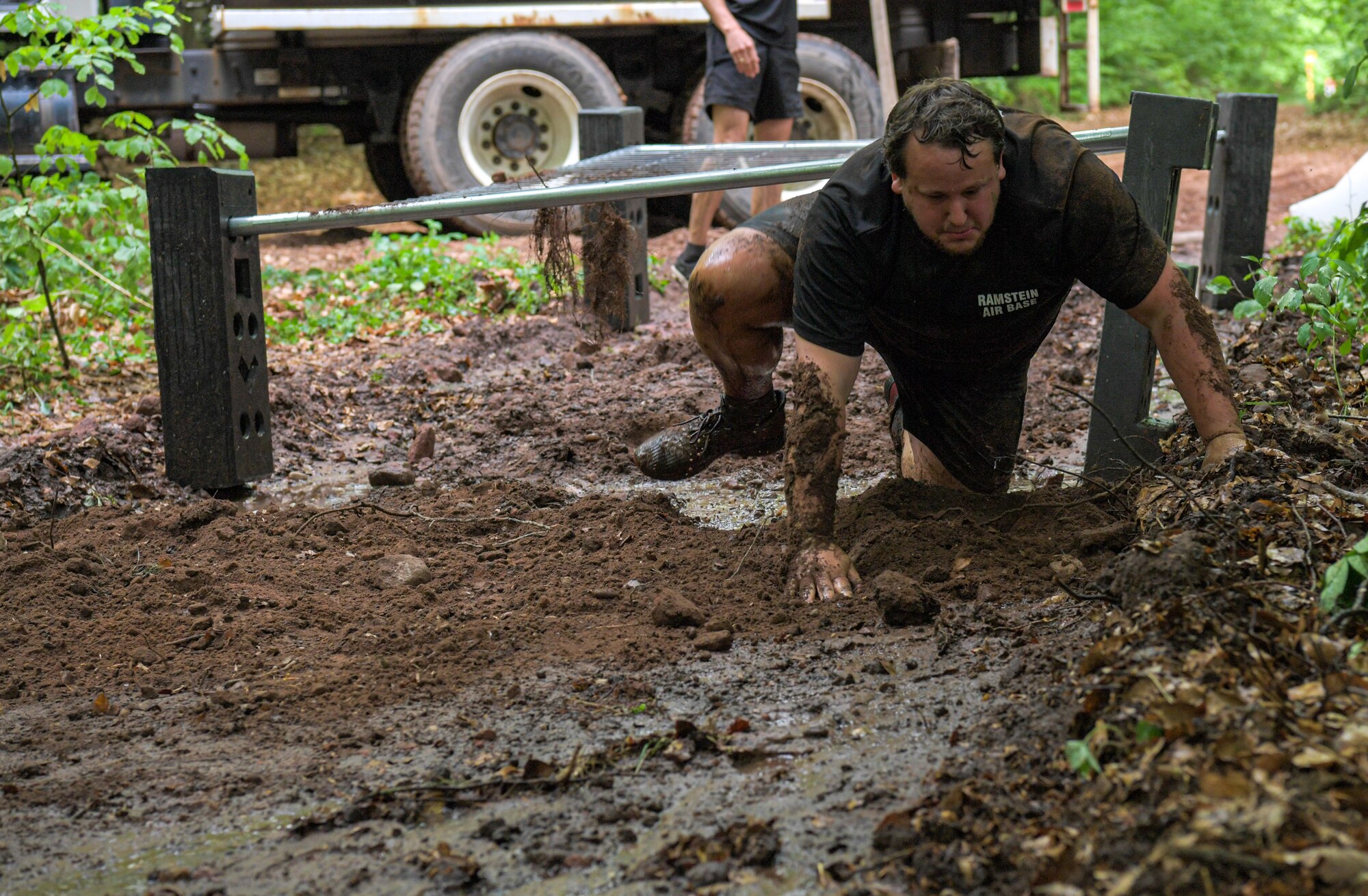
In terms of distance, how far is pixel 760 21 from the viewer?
244 inches

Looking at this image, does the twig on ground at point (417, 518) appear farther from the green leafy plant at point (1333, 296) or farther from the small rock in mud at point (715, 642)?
the green leafy plant at point (1333, 296)

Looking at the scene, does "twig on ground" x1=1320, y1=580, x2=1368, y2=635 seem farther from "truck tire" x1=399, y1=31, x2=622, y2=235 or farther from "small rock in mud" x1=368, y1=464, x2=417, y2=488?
"truck tire" x1=399, y1=31, x2=622, y2=235

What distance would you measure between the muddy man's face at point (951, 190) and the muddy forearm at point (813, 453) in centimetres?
41

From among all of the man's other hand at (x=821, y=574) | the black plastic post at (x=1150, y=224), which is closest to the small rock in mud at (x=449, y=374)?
the black plastic post at (x=1150, y=224)

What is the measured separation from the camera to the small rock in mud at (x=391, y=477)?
4188 millimetres

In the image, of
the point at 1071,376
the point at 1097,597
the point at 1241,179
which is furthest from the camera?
the point at 1241,179

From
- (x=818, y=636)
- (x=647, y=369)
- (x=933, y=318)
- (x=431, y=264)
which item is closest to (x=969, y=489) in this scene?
(x=933, y=318)

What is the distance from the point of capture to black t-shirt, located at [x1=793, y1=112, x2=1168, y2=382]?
9.41 ft

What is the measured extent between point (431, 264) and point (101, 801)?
194 inches

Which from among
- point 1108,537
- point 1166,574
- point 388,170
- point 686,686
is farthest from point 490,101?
point 1166,574

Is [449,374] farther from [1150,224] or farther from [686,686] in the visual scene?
[686,686]

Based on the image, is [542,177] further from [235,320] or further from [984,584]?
[984,584]

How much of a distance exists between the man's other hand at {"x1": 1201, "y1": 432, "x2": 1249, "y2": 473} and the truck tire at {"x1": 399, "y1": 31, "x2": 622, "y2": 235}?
563cm

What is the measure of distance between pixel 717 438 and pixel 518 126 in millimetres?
5003
